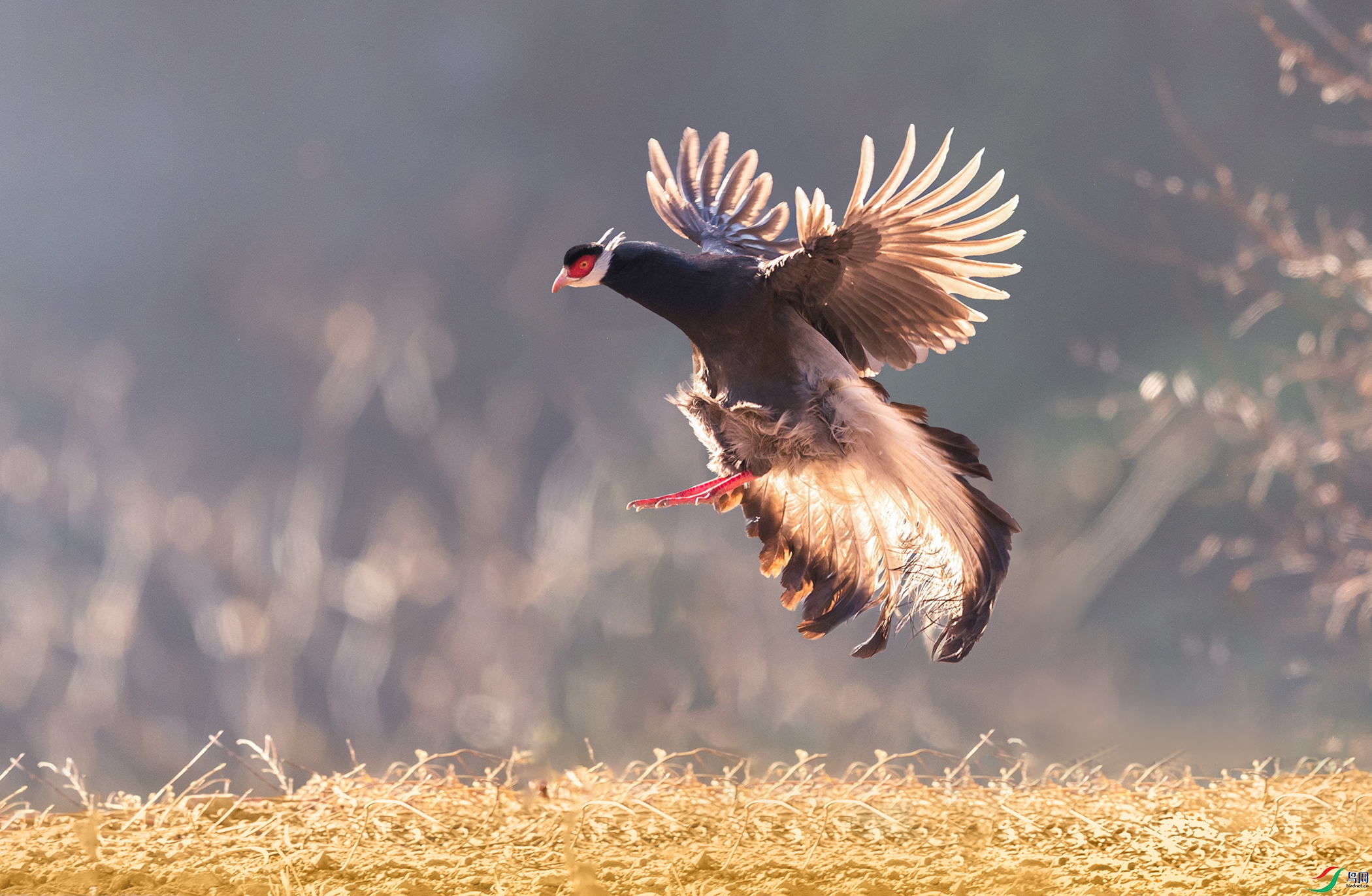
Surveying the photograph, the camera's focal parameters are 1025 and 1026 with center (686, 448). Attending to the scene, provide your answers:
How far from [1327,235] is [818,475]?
178 cm

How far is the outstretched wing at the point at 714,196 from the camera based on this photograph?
1.96m

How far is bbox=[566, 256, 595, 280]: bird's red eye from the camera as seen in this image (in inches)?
68.2

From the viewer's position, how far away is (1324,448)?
2691 mm

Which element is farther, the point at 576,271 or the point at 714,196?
the point at 714,196

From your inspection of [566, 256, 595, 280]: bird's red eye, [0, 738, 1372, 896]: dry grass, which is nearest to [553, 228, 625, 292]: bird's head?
A: [566, 256, 595, 280]: bird's red eye

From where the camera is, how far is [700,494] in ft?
5.58

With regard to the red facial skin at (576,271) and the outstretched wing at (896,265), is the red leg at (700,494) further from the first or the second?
the red facial skin at (576,271)

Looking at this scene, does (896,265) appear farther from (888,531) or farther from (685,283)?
(888,531)

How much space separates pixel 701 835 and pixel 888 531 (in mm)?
624

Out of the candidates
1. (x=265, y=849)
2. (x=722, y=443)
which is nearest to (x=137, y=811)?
(x=265, y=849)

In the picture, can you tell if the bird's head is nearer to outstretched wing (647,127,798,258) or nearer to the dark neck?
the dark neck

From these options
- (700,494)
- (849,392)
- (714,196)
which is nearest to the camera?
(849,392)
